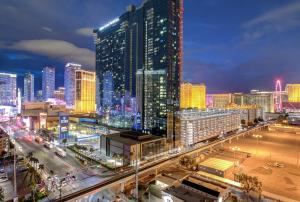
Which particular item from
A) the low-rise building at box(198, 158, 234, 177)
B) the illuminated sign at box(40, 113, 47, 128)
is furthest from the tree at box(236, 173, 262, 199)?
the illuminated sign at box(40, 113, 47, 128)

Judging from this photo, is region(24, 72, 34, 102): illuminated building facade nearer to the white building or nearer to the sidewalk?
the white building

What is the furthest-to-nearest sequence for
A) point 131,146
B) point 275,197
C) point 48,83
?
point 48,83 < point 131,146 < point 275,197

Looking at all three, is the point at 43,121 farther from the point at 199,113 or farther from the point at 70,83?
the point at 70,83

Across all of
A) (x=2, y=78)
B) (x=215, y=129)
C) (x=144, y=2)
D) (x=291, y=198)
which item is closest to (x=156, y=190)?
(x=291, y=198)

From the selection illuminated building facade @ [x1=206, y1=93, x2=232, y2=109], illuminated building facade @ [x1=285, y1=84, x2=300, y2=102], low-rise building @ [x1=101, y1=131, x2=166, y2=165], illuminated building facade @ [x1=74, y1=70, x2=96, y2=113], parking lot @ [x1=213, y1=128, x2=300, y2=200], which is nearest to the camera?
parking lot @ [x1=213, y1=128, x2=300, y2=200]

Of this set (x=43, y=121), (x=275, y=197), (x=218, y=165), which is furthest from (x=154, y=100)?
(x=275, y=197)
